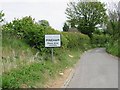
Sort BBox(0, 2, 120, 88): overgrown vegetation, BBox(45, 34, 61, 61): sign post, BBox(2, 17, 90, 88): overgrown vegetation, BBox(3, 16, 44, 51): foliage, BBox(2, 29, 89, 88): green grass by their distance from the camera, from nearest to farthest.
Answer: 1. BBox(2, 29, 89, 88): green grass
2. BBox(2, 17, 90, 88): overgrown vegetation
3. BBox(0, 2, 120, 88): overgrown vegetation
4. BBox(45, 34, 61, 61): sign post
5. BBox(3, 16, 44, 51): foliage

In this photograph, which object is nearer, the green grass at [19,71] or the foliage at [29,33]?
the green grass at [19,71]

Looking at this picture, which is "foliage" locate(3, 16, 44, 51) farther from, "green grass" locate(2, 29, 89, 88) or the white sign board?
"green grass" locate(2, 29, 89, 88)

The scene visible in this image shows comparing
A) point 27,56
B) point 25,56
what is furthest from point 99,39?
point 25,56

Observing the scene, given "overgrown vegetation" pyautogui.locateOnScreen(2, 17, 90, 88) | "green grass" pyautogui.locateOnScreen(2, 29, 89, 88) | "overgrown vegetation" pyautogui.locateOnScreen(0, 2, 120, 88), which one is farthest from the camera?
"overgrown vegetation" pyautogui.locateOnScreen(0, 2, 120, 88)

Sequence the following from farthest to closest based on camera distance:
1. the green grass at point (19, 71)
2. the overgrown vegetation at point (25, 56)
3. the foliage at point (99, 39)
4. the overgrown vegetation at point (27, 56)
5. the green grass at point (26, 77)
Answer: the foliage at point (99, 39)
the overgrown vegetation at point (27, 56)
the overgrown vegetation at point (25, 56)
the green grass at point (19, 71)
the green grass at point (26, 77)

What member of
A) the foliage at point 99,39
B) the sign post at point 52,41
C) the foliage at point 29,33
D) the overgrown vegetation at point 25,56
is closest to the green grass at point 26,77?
the overgrown vegetation at point 25,56

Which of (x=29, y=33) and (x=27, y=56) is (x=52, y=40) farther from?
(x=27, y=56)

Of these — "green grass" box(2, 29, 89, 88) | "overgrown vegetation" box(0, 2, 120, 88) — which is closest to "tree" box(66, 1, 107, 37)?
"overgrown vegetation" box(0, 2, 120, 88)

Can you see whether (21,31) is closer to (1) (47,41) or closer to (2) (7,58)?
(1) (47,41)

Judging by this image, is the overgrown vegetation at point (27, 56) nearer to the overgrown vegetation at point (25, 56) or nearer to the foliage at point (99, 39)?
the overgrown vegetation at point (25, 56)

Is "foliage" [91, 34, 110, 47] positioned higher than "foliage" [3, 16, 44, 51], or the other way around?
"foliage" [3, 16, 44, 51]

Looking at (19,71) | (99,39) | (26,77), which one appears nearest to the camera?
(26,77)

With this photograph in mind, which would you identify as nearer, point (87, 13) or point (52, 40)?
point (52, 40)

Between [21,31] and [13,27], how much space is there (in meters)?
0.63
